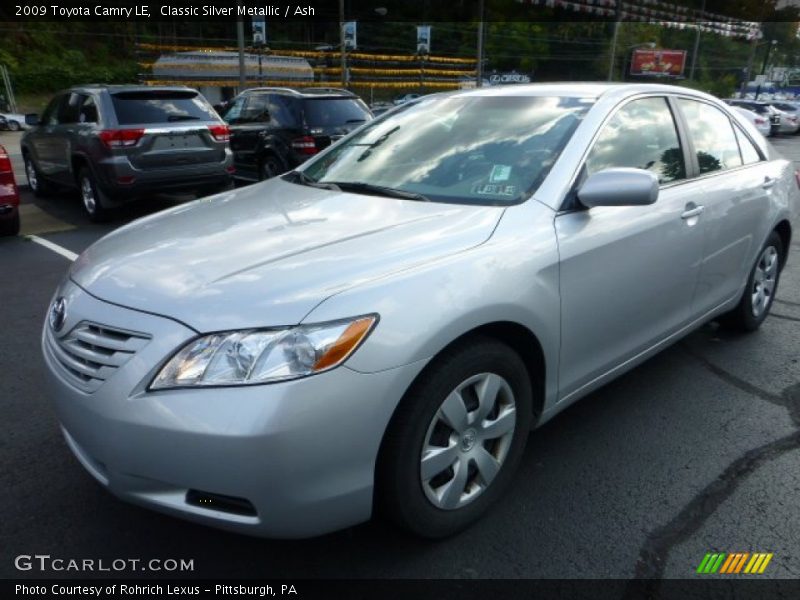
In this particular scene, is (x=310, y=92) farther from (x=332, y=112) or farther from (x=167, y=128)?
(x=167, y=128)

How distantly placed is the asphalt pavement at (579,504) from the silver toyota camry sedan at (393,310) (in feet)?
0.73

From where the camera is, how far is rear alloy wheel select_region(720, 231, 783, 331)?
4176 mm

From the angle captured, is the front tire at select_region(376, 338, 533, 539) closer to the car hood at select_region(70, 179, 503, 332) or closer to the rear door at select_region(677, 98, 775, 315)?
the car hood at select_region(70, 179, 503, 332)

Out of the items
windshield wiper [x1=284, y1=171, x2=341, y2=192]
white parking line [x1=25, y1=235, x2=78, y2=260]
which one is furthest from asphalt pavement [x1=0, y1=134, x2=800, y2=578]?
white parking line [x1=25, y1=235, x2=78, y2=260]

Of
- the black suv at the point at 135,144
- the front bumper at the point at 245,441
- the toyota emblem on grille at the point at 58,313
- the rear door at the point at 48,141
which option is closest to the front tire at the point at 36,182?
the rear door at the point at 48,141

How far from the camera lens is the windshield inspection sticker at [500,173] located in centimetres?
277

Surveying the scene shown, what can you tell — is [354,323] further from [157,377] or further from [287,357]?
[157,377]

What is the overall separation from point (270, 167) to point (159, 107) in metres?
2.22

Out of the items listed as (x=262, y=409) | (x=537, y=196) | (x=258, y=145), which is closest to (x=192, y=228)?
(x=262, y=409)

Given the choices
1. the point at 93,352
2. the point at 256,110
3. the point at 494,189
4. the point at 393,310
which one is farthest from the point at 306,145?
the point at 393,310

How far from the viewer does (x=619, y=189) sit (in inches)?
99.1

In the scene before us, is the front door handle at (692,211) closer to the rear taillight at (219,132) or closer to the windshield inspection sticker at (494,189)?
the windshield inspection sticker at (494,189)

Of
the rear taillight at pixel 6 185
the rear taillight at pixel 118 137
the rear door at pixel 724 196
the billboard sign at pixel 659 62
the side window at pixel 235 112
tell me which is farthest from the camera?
the billboard sign at pixel 659 62

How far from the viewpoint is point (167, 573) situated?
2221 millimetres
